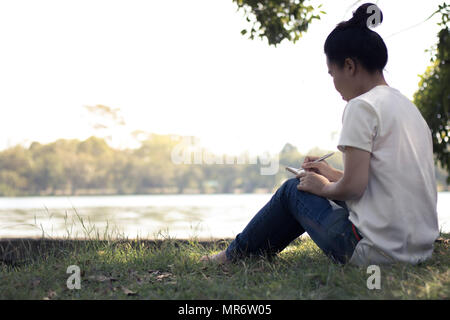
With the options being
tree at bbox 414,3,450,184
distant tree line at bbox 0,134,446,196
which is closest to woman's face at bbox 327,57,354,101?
tree at bbox 414,3,450,184

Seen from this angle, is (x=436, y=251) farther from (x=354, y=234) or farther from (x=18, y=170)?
(x=18, y=170)

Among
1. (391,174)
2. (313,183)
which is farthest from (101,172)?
(391,174)

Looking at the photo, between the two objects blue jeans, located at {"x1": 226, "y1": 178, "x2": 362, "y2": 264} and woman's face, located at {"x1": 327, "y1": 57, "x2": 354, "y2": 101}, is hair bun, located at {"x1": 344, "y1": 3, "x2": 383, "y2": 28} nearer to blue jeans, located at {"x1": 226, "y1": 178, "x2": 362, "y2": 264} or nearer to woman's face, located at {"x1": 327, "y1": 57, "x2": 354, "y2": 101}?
woman's face, located at {"x1": 327, "y1": 57, "x2": 354, "y2": 101}

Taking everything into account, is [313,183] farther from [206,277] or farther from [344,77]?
[206,277]

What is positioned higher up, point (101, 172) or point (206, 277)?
point (206, 277)

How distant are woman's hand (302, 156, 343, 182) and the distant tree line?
34.2 metres

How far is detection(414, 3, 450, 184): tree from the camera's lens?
3.54 metres

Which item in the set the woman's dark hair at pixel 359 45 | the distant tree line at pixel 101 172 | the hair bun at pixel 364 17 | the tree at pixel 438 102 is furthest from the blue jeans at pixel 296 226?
the distant tree line at pixel 101 172

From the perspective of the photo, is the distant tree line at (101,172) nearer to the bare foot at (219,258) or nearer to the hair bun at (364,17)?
the bare foot at (219,258)

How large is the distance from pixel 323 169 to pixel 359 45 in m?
0.58

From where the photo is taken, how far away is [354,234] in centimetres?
173

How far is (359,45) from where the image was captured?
5.63ft

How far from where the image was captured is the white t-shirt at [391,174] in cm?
161
